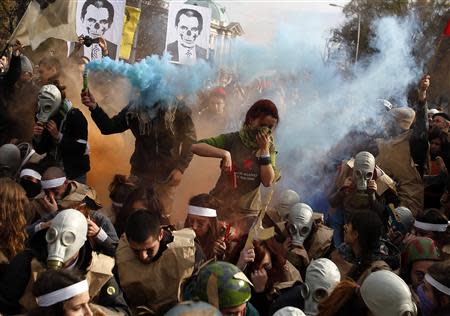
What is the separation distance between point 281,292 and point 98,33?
24.8 feet

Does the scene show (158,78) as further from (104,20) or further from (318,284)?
(104,20)

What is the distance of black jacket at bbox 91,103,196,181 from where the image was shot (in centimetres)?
671

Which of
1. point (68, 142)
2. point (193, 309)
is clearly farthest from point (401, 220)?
point (68, 142)

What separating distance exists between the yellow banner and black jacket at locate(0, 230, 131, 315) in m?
8.13

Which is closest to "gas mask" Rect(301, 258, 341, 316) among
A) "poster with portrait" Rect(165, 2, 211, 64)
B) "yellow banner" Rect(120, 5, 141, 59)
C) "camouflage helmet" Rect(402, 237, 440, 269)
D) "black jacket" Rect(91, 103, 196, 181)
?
"camouflage helmet" Rect(402, 237, 440, 269)

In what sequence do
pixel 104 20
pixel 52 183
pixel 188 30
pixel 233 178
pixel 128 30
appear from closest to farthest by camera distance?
pixel 52 183 → pixel 233 178 → pixel 188 30 → pixel 104 20 → pixel 128 30

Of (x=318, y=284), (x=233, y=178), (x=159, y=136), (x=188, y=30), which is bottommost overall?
(x=318, y=284)

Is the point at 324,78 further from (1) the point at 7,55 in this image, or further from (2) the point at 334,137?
(1) the point at 7,55

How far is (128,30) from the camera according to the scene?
1235 centimetres

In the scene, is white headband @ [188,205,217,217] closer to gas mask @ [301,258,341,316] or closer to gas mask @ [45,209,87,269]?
gas mask @ [301,258,341,316]

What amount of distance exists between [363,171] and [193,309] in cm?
318

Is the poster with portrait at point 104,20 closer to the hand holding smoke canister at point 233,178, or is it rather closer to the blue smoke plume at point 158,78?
the blue smoke plume at point 158,78

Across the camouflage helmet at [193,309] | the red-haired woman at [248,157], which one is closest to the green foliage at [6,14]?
the red-haired woman at [248,157]

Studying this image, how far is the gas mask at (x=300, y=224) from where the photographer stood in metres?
5.76
